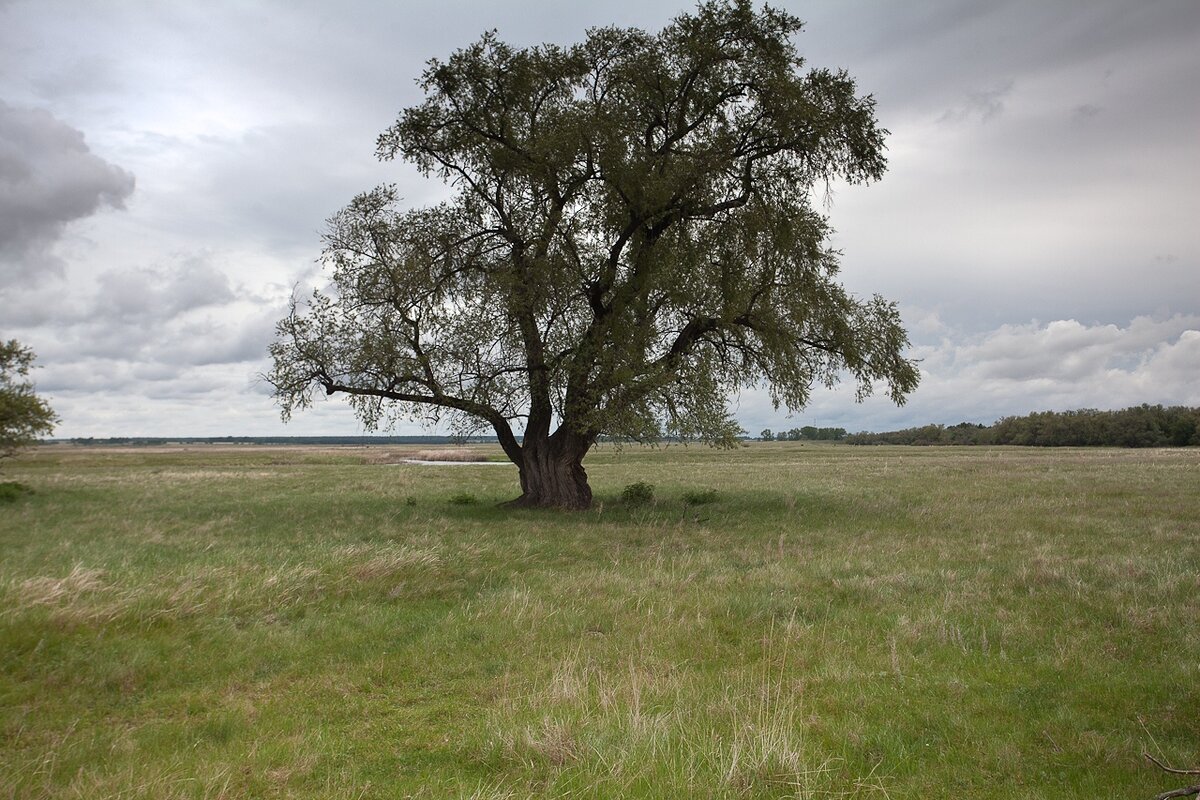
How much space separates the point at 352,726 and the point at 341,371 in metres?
19.2

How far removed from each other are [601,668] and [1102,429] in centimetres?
13463

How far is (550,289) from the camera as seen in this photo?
23875mm

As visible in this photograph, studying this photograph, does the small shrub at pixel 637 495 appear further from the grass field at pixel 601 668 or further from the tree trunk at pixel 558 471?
the grass field at pixel 601 668

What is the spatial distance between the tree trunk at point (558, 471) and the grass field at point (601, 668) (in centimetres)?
780

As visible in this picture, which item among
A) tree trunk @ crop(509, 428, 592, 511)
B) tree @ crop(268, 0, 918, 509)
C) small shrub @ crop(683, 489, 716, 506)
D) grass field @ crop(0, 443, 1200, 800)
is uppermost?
tree @ crop(268, 0, 918, 509)

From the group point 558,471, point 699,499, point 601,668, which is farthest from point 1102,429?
point 601,668

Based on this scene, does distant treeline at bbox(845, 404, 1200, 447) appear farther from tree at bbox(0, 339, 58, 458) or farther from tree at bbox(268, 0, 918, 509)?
tree at bbox(0, 339, 58, 458)

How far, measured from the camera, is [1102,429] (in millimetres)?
114750

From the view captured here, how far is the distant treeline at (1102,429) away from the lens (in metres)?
107

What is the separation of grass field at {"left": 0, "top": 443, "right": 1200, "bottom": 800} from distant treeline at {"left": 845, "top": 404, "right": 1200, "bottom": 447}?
115077 millimetres

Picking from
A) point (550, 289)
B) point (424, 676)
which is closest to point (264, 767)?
point (424, 676)

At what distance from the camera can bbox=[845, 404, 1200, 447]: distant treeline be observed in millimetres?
107188

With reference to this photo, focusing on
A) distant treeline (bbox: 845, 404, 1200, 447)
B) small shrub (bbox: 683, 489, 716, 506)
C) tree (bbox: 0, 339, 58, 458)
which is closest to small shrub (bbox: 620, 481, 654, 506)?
small shrub (bbox: 683, 489, 716, 506)

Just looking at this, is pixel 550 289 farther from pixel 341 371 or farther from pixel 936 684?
pixel 936 684
